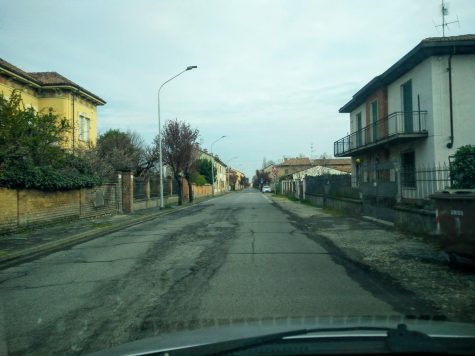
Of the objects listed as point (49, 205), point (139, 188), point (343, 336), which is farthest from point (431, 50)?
point (139, 188)

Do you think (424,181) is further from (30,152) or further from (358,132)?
(358,132)

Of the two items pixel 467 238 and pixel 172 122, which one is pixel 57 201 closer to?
pixel 467 238

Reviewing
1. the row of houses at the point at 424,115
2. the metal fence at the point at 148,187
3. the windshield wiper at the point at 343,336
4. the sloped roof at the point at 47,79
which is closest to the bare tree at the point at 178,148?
the metal fence at the point at 148,187

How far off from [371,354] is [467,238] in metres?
6.30

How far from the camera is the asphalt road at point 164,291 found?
5.02 meters

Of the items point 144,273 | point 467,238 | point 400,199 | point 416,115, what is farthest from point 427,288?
point 416,115

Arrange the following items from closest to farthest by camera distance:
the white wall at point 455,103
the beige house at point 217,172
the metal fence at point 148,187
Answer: the white wall at point 455,103, the metal fence at point 148,187, the beige house at point 217,172

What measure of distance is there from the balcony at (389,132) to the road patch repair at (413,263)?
734 cm

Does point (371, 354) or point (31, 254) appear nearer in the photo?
point (371, 354)

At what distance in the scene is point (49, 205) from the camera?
18422 millimetres

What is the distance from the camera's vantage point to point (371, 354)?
2391mm

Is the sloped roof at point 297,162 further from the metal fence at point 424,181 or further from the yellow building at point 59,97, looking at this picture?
the metal fence at point 424,181

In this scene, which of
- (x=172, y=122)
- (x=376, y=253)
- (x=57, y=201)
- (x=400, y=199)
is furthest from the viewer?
(x=172, y=122)

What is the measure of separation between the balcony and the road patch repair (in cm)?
734
